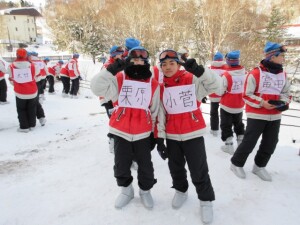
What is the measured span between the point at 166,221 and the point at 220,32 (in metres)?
20.7

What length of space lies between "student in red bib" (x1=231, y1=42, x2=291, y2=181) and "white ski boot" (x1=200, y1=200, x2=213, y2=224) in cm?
111

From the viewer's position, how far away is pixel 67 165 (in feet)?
13.9

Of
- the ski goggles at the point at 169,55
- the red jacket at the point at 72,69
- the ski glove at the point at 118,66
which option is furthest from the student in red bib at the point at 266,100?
the red jacket at the point at 72,69

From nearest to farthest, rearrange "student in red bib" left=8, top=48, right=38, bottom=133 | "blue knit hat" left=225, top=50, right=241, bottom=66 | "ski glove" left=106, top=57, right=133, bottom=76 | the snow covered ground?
"ski glove" left=106, top=57, right=133, bottom=76 → the snow covered ground → "blue knit hat" left=225, top=50, right=241, bottom=66 → "student in red bib" left=8, top=48, right=38, bottom=133

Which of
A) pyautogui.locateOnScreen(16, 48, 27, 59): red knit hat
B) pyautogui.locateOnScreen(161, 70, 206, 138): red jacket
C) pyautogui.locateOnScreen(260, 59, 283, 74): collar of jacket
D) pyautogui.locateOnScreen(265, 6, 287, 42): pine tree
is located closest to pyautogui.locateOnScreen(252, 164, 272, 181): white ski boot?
pyautogui.locateOnScreen(260, 59, 283, 74): collar of jacket

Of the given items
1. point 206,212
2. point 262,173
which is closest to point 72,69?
point 262,173

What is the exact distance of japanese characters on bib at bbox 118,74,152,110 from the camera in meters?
2.72

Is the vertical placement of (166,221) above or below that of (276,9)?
below

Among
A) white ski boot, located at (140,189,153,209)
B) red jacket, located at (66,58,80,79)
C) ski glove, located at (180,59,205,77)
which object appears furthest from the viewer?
red jacket, located at (66,58,80,79)

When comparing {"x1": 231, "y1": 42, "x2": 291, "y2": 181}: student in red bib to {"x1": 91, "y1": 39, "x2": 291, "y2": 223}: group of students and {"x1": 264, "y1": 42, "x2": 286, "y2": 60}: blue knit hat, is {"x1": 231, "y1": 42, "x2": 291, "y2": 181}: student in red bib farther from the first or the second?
{"x1": 91, "y1": 39, "x2": 291, "y2": 223}: group of students

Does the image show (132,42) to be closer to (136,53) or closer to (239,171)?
(136,53)

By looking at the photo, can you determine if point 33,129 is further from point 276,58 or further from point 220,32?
point 220,32

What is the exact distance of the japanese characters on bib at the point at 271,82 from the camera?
3.37m

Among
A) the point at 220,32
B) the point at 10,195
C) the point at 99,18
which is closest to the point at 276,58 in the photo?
the point at 10,195
